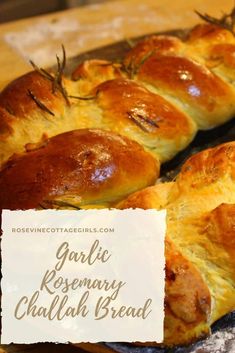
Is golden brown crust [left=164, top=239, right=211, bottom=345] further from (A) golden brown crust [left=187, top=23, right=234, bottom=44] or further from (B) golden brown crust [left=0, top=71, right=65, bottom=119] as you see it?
(A) golden brown crust [left=187, top=23, right=234, bottom=44]

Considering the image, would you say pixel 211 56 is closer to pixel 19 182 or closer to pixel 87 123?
pixel 87 123

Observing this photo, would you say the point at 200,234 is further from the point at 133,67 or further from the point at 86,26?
the point at 86,26

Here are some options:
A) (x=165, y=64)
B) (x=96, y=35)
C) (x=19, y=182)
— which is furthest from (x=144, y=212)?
(x=96, y=35)

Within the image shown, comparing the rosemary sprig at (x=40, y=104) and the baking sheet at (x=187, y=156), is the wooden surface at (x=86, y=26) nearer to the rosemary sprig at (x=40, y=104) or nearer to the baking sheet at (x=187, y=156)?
the baking sheet at (x=187, y=156)

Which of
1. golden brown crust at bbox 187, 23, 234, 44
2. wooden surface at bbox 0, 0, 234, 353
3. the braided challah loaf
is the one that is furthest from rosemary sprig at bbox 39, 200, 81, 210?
wooden surface at bbox 0, 0, 234, 353

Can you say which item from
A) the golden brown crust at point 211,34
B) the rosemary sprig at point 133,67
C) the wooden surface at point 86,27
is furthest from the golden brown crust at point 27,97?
the wooden surface at point 86,27

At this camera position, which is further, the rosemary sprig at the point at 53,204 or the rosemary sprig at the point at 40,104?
the rosemary sprig at the point at 40,104

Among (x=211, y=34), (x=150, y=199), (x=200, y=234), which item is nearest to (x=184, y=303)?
(x=200, y=234)

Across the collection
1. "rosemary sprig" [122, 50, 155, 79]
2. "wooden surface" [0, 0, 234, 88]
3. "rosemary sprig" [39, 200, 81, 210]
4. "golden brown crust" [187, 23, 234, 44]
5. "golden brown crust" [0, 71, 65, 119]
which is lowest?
"wooden surface" [0, 0, 234, 88]
